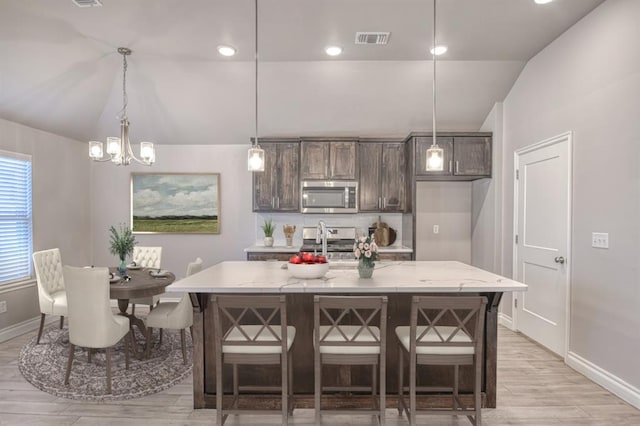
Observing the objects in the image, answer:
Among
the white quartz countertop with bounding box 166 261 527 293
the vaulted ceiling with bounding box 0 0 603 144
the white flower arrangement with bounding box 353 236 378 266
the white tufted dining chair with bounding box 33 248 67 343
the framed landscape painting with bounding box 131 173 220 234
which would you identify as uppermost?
the vaulted ceiling with bounding box 0 0 603 144

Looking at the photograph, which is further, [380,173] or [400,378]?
[380,173]

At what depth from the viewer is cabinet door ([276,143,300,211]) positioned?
5.23m

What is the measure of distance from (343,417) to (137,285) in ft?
7.00

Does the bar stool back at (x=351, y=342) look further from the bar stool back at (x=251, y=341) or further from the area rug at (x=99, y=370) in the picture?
the area rug at (x=99, y=370)

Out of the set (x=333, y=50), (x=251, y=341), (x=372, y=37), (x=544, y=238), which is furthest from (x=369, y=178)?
(x=251, y=341)

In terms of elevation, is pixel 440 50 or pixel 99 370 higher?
pixel 440 50

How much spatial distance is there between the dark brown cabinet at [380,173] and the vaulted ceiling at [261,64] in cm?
33

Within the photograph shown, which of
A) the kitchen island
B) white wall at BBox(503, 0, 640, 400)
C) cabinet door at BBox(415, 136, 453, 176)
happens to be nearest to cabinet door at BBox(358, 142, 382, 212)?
cabinet door at BBox(415, 136, 453, 176)

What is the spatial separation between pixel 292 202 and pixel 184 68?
2151mm

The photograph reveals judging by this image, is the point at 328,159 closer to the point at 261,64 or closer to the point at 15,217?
the point at 261,64

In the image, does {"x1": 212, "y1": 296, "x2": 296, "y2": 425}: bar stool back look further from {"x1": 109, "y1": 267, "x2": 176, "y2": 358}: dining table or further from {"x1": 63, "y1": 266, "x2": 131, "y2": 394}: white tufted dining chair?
{"x1": 109, "y1": 267, "x2": 176, "y2": 358}: dining table

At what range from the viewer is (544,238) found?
12.8ft

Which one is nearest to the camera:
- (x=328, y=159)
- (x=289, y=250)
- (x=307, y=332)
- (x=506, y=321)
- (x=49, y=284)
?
(x=307, y=332)

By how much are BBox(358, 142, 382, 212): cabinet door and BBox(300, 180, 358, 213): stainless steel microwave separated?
112 millimetres
